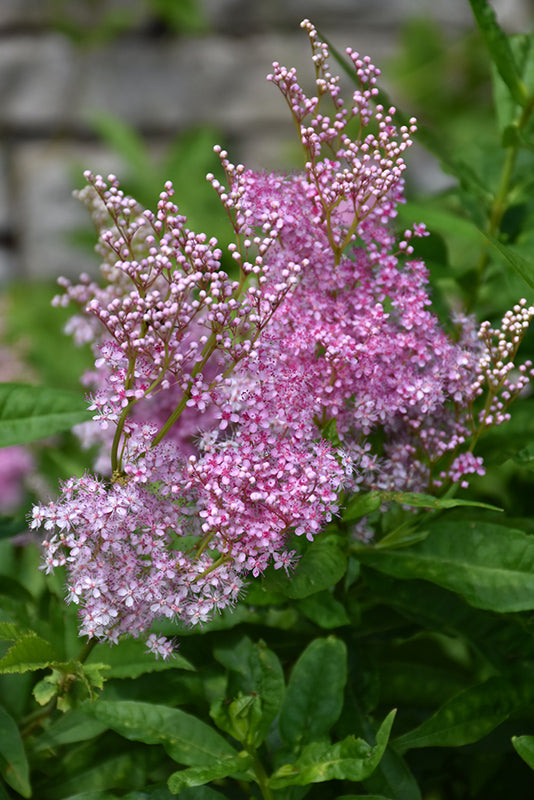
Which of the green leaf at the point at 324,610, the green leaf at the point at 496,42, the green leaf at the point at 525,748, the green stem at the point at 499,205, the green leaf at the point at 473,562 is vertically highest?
the green leaf at the point at 496,42

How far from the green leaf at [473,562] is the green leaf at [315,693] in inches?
4.1

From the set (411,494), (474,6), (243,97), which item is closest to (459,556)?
(411,494)

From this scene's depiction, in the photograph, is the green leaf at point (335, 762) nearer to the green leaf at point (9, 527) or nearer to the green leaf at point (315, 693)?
the green leaf at point (315, 693)

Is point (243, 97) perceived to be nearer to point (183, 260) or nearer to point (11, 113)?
point (11, 113)

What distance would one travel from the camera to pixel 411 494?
0.87 m

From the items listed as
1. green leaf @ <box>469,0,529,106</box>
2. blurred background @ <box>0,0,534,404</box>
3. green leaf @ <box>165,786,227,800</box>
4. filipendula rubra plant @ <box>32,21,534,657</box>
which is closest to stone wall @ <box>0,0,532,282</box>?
blurred background @ <box>0,0,534,404</box>

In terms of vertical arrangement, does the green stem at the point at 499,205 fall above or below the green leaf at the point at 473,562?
above

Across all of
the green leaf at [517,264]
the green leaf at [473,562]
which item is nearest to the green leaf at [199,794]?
the green leaf at [473,562]

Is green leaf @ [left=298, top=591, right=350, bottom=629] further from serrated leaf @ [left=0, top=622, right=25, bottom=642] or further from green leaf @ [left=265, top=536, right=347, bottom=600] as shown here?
serrated leaf @ [left=0, top=622, right=25, bottom=642]

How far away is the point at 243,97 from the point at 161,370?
4021 millimetres

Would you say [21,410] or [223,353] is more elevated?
[223,353]

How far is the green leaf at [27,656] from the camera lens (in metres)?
0.81

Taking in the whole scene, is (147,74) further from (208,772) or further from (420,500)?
(208,772)

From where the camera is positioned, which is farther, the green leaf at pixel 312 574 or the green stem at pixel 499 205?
the green stem at pixel 499 205
